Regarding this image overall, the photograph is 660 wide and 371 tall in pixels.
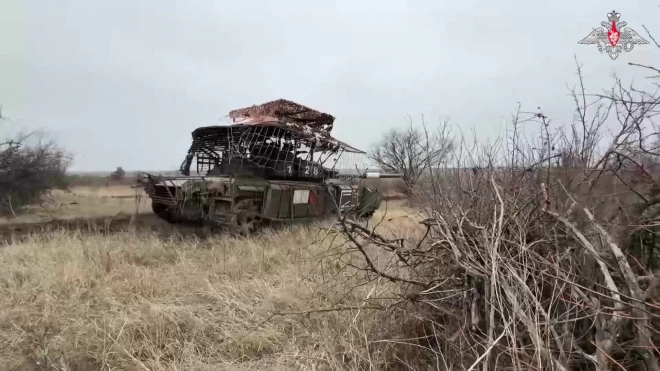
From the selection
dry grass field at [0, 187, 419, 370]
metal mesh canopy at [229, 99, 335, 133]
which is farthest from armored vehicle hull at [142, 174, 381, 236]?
metal mesh canopy at [229, 99, 335, 133]

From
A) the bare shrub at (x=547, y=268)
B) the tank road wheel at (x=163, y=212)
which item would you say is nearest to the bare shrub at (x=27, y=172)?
the tank road wheel at (x=163, y=212)

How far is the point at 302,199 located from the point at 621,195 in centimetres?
802

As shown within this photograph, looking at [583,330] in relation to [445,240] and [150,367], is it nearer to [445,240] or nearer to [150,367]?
[445,240]

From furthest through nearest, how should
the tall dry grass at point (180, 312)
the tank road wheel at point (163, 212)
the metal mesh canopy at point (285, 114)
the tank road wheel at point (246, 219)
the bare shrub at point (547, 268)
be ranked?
1. the metal mesh canopy at point (285, 114)
2. the tank road wheel at point (163, 212)
3. the tank road wheel at point (246, 219)
4. the tall dry grass at point (180, 312)
5. the bare shrub at point (547, 268)

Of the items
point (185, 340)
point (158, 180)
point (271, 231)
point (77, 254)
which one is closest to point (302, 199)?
point (271, 231)

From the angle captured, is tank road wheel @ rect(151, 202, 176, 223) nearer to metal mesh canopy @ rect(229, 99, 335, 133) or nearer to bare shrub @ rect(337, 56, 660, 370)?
metal mesh canopy @ rect(229, 99, 335, 133)

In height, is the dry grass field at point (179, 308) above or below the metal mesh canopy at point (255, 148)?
below

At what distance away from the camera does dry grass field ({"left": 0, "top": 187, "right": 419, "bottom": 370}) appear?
10.5ft

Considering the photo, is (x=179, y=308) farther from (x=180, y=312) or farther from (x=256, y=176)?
(x=256, y=176)

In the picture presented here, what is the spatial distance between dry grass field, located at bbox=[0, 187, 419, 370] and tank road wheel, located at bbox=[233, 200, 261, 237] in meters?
1.02

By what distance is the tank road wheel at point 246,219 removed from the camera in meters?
8.23

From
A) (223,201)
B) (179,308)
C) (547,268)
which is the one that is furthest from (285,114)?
(547,268)

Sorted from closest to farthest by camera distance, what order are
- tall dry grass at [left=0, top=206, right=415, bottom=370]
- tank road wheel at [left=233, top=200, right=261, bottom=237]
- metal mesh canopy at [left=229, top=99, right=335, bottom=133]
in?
tall dry grass at [left=0, top=206, right=415, bottom=370] → tank road wheel at [left=233, top=200, right=261, bottom=237] → metal mesh canopy at [left=229, top=99, right=335, bottom=133]

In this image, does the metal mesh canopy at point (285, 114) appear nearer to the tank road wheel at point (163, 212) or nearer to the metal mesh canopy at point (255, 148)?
the metal mesh canopy at point (255, 148)
